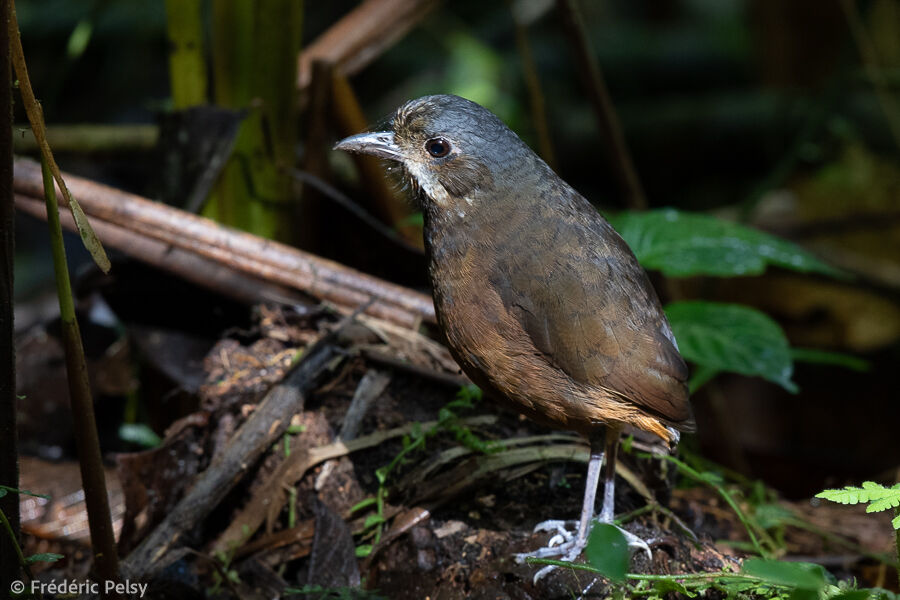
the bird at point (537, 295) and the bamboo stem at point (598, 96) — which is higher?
the bamboo stem at point (598, 96)

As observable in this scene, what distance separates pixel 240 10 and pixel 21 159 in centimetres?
104

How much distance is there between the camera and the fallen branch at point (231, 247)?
318 centimetres

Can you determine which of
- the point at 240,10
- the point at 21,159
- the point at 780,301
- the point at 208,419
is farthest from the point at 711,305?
the point at 780,301

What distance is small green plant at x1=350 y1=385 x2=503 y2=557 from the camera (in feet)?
8.68

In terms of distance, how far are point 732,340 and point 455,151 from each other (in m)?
1.32

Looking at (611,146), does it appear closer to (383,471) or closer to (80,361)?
(383,471)

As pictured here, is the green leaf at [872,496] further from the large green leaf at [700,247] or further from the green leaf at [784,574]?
the large green leaf at [700,247]

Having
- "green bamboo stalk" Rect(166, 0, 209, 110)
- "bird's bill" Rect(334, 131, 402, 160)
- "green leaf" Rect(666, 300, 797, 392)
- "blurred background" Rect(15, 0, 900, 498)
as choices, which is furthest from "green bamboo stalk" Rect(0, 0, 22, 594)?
"green leaf" Rect(666, 300, 797, 392)

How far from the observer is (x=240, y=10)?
11.5 feet

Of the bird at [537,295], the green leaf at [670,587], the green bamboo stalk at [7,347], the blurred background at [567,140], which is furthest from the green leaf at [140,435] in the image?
the green leaf at [670,587]

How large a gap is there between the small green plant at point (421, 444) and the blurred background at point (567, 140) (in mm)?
707

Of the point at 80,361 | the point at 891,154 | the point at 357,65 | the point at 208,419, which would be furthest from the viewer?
the point at 891,154

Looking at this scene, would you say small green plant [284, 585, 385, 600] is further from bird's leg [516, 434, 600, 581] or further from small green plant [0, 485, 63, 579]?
small green plant [0, 485, 63, 579]

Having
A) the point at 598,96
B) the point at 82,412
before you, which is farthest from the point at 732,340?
the point at 82,412
